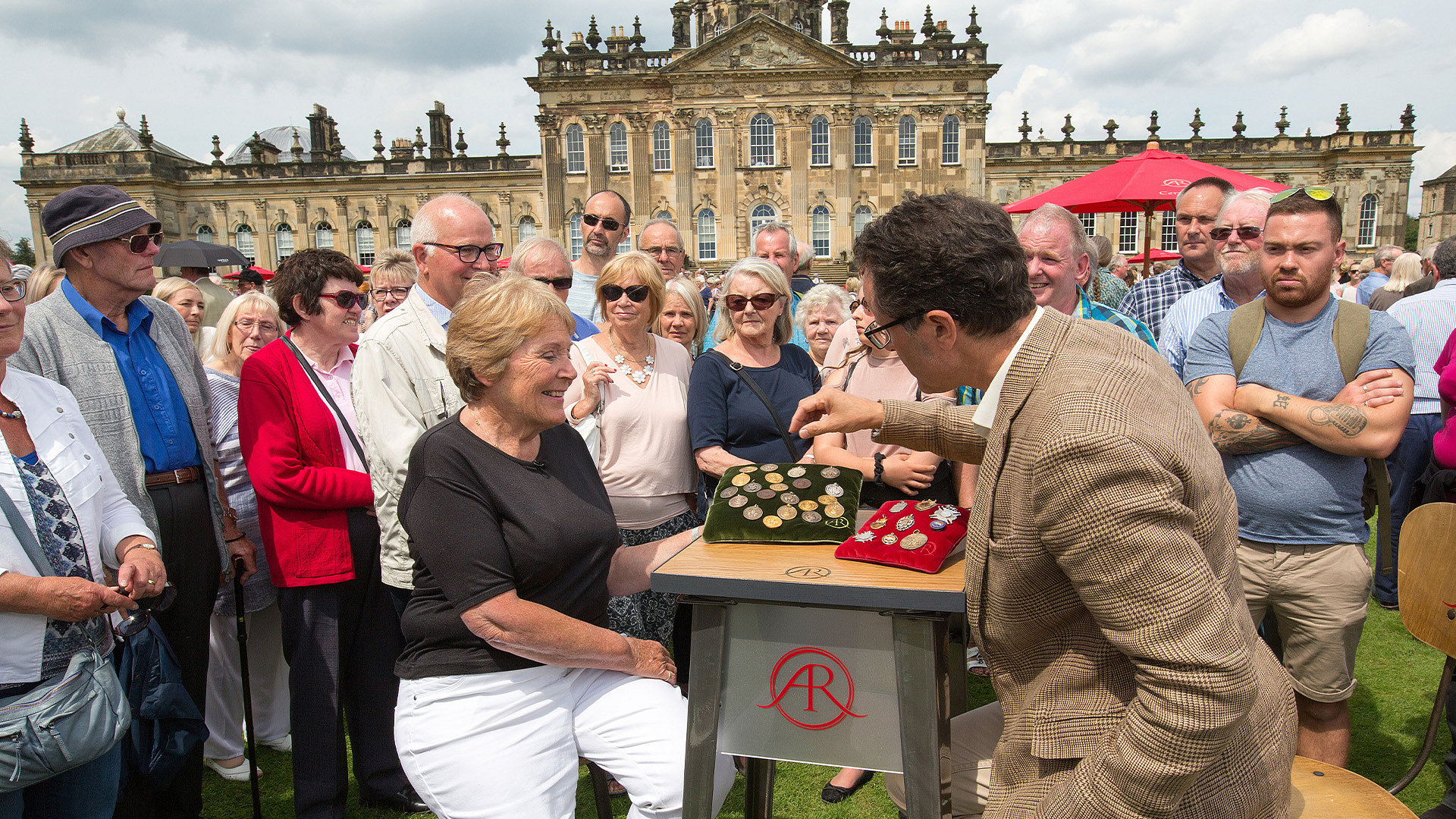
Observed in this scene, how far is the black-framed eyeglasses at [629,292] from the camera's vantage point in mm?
4137

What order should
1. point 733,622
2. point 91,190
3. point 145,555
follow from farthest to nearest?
point 91,190
point 145,555
point 733,622

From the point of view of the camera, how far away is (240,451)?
4340mm

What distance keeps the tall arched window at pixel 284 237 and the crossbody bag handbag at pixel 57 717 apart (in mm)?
46779

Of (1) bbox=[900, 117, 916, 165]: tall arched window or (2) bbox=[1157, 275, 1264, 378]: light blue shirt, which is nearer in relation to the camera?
(2) bbox=[1157, 275, 1264, 378]: light blue shirt

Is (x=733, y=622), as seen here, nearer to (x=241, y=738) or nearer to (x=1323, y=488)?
(x=1323, y=488)

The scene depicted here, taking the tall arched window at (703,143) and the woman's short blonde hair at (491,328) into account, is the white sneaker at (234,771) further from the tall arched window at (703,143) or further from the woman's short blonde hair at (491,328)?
the tall arched window at (703,143)

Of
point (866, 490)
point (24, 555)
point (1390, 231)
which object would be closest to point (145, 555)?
point (24, 555)

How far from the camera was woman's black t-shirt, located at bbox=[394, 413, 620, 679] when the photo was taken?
243 cm

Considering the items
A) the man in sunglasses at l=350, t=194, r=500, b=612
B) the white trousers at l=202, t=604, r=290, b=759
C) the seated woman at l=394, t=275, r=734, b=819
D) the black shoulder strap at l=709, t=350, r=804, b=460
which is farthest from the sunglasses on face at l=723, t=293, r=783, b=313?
the white trousers at l=202, t=604, r=290, b=759

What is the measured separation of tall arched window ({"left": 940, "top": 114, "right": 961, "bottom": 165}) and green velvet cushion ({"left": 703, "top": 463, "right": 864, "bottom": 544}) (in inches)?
1529

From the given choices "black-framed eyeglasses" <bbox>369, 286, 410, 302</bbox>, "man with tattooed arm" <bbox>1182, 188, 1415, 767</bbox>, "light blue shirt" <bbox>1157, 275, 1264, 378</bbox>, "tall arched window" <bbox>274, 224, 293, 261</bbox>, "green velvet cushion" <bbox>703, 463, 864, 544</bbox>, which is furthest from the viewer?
"tall arched window" <bbox>274, 224, 293, 261</bbox>

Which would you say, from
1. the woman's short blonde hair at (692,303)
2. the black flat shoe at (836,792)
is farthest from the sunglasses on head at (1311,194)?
the black flat shoe at (836,792)

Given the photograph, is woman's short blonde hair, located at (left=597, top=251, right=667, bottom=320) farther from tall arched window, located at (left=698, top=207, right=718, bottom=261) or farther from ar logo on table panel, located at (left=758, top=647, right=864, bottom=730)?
tall arched window, located at (left=698, top=207, right=718, bottom=261)

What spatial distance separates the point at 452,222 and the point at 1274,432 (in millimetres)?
3683
